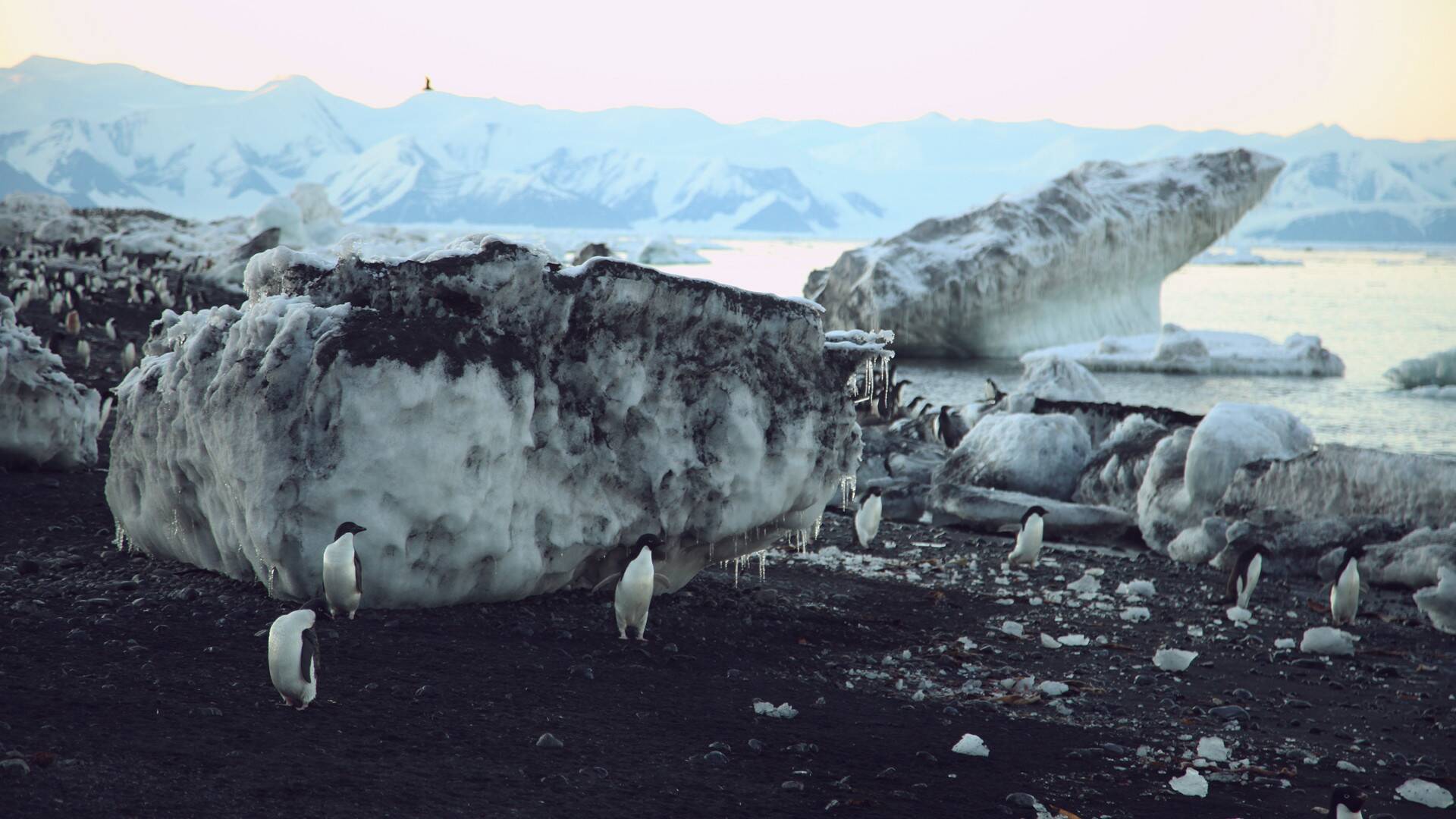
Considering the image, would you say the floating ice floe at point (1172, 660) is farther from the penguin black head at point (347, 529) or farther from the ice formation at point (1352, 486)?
the penguin black head at point (347, 529)

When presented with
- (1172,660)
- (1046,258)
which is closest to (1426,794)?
(1172,660)

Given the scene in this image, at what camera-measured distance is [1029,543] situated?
35.6 ft

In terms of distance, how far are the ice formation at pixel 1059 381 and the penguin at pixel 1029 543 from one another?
9317 mm

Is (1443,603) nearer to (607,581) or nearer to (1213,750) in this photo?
(1213,750)

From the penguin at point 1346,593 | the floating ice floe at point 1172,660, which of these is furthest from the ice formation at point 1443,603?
the floating ice floe at point 1172,660

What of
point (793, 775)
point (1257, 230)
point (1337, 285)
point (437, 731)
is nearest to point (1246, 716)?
point (793, 775)

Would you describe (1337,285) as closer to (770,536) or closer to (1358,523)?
(1358,523)

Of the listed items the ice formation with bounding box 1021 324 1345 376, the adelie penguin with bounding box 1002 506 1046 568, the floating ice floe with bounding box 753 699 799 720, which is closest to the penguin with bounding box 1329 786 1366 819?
the floating ice floe with bounding box 753 699 799 720

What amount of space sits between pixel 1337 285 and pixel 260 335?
76722mm

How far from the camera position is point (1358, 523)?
1106cm

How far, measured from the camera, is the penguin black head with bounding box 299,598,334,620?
254 inches

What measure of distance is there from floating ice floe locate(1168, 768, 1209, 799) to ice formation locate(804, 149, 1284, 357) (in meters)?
25.4

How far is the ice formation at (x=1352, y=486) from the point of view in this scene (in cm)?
1098

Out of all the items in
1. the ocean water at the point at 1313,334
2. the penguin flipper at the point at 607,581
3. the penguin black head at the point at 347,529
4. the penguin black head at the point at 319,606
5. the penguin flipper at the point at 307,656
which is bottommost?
the ocean water at the point at 1313,334
